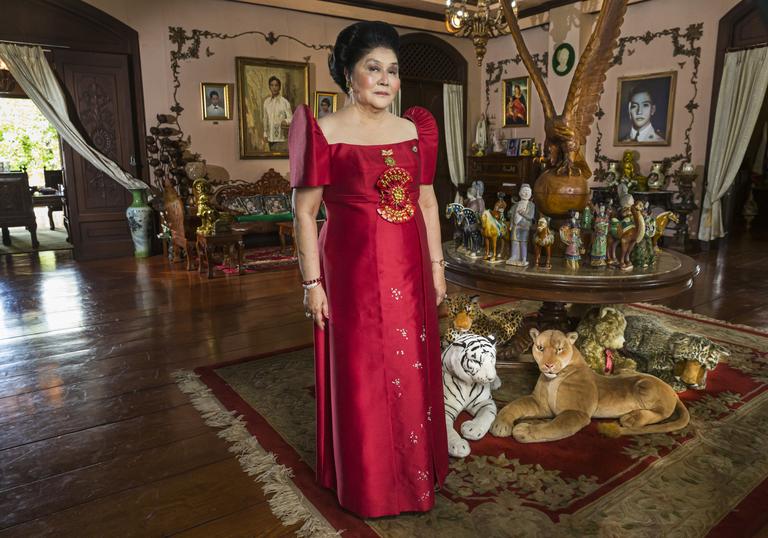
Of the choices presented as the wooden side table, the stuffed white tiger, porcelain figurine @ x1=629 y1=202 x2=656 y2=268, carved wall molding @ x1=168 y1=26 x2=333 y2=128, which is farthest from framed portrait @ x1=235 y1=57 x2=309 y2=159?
the stuffed white tiger

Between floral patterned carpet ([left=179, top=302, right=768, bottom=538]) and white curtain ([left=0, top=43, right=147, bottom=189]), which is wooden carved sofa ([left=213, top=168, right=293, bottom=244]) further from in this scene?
floral patterned carpet ([left=179, top=302, right=768, bottom=538])

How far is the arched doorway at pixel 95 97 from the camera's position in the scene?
21.8 feet

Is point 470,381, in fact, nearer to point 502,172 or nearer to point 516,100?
point 502,172

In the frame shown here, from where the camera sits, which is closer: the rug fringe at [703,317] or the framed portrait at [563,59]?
the rug fringe at [703,317]

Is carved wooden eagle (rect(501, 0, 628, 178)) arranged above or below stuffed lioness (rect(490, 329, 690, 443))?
above

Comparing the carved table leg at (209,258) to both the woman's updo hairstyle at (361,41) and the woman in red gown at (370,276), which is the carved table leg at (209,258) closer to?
the woman in red gown at (370,276)

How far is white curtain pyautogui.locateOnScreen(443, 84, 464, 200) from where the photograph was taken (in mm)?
9953

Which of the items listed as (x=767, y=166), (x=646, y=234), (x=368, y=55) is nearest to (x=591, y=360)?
(x=646, y=234)

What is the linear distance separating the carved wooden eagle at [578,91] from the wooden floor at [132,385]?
208cm

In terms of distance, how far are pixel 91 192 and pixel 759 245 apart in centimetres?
885

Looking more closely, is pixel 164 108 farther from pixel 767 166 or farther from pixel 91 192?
pixel 767 166

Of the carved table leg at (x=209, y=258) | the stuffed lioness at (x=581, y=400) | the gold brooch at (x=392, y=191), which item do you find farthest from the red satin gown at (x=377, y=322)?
the carved table leg at (x=209, y=258)

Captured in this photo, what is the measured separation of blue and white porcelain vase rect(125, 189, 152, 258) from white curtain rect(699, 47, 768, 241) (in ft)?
23.6

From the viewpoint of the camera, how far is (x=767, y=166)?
10.2m
